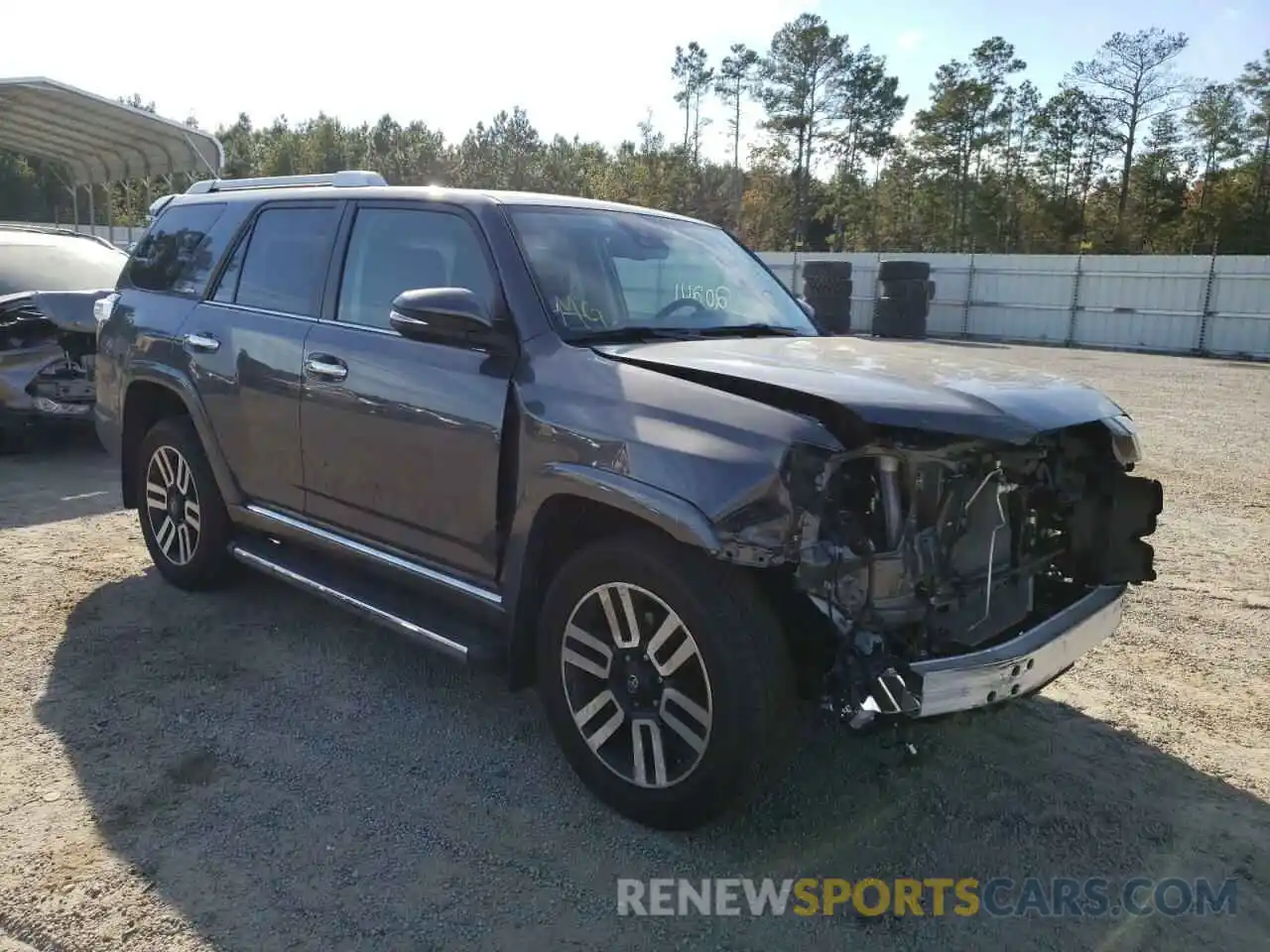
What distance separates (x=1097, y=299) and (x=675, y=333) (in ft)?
77.0

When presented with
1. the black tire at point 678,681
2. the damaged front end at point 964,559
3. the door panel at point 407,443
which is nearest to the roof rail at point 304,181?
the door panel at point 407,443

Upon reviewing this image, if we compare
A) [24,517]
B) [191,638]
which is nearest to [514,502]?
[191,638]

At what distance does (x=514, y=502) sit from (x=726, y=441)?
879 mm

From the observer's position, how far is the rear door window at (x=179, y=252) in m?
4.83

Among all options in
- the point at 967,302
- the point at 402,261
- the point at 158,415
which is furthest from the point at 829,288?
the point at 402,261

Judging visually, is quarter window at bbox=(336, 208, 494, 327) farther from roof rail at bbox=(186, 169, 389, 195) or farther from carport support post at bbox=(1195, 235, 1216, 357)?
A: carport support post at bbox=(1195, 235, 1216, 357)

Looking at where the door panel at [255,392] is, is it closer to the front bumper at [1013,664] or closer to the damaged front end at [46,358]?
the front bumper at [1013,664]

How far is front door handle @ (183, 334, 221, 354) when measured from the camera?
4.52 meters

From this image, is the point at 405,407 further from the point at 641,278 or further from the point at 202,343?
the point at 202,343

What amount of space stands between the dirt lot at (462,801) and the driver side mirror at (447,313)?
4.89ft

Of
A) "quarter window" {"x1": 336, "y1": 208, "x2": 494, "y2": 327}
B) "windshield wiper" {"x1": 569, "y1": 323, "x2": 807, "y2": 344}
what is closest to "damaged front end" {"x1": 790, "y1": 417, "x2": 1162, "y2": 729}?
"windshield wiper" {"x1": 569, "y1": 323, "x2": 807, "y2": 344}

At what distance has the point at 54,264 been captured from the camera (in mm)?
8570

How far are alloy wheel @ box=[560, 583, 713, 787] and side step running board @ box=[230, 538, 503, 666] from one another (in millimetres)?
362

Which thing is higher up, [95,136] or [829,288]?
[95,136]
